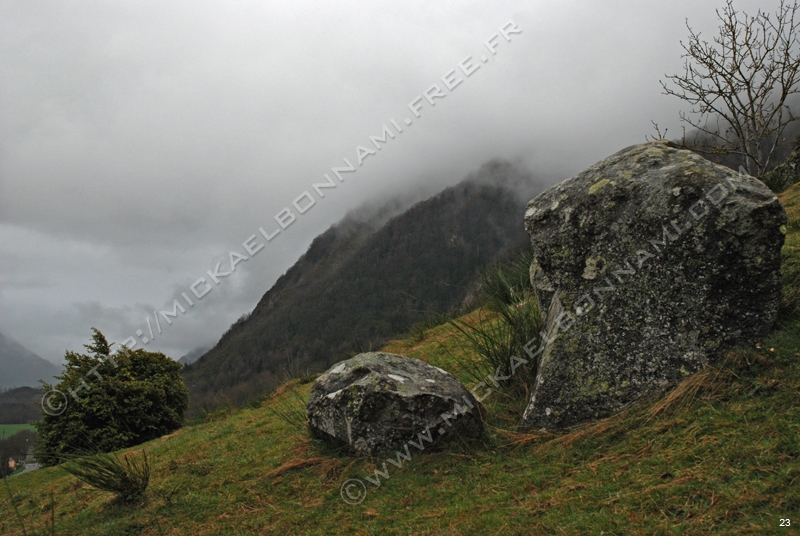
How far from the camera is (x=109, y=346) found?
525 inches

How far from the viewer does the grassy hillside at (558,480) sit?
329 centimetres

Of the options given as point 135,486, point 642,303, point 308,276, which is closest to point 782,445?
point 642,303

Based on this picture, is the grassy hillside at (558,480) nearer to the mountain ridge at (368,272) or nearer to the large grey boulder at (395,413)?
the large grey boulder at (395,413)

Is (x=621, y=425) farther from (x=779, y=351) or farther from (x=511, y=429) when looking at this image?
(x=779, y=351)

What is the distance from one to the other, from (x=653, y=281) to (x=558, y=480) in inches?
79.7

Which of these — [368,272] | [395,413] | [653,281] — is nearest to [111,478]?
[395,413]

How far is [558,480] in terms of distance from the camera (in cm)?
412

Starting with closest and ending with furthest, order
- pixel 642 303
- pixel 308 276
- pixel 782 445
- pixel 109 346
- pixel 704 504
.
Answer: pixel 704 504, pixel 782 445, pixel 642 303, pixel 109 346, pixel 308 276

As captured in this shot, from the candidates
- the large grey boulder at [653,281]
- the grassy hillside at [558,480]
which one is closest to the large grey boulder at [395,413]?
the grassy hillside at [558,480]

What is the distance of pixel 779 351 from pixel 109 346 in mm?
13854

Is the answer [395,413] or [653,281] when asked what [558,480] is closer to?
[395,413]

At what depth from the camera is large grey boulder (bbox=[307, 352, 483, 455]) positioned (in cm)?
530

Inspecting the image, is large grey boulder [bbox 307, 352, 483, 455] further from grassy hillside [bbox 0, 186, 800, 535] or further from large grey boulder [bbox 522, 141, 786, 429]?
large grey boulder [bbox 522, 141, 786, 429]

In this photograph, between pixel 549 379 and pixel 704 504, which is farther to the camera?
pixel 549 379
